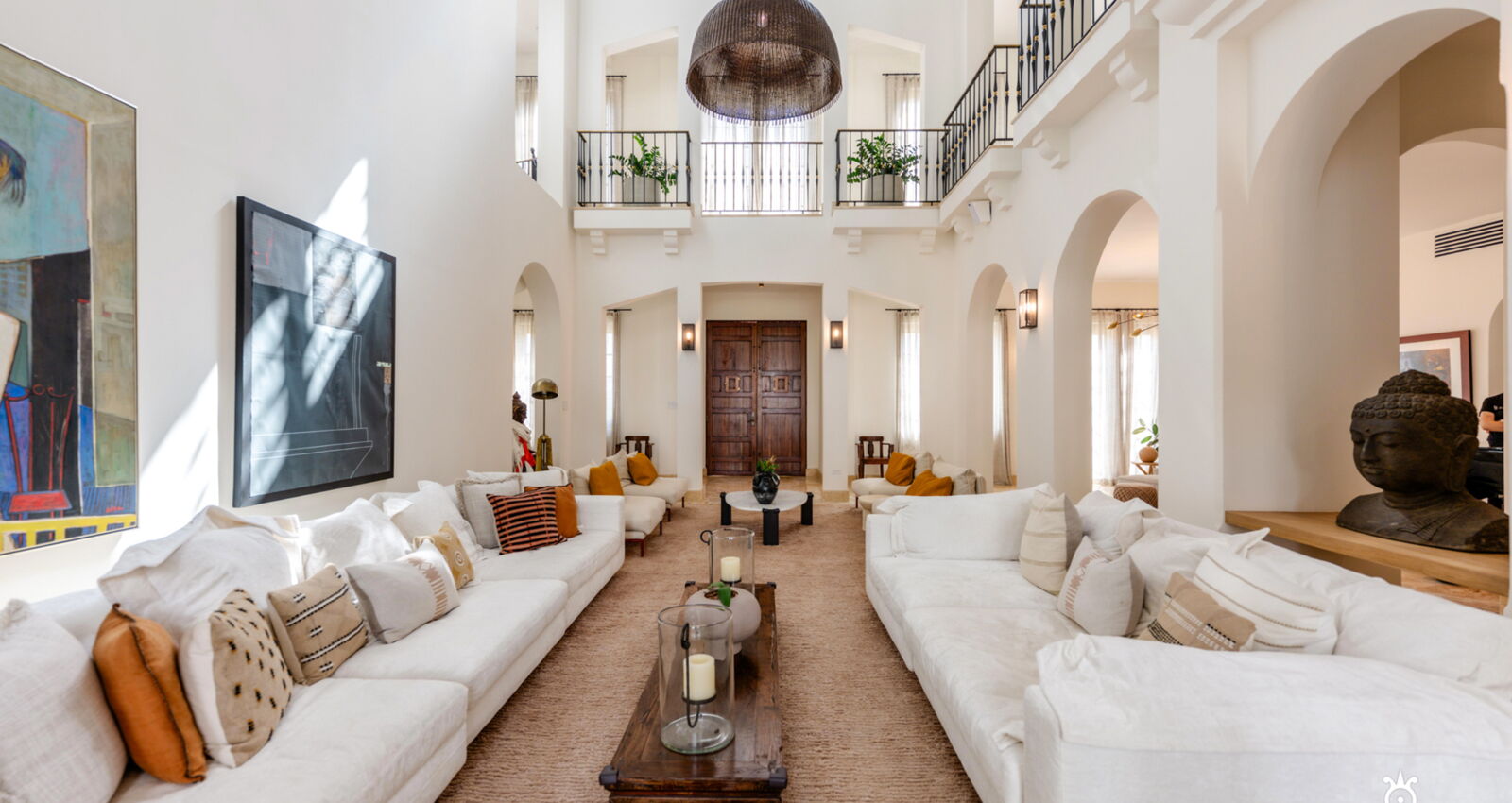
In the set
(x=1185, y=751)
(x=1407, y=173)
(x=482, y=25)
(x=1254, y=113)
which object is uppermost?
(x=482, y=25)

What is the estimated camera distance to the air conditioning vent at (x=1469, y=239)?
5.54 m

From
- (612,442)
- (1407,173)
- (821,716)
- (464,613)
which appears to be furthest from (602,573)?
(1407,173)

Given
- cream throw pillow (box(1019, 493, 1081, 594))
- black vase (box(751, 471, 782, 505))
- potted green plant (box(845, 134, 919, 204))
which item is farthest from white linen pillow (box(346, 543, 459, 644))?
potted green plant (box(845, 134, 919, 204))

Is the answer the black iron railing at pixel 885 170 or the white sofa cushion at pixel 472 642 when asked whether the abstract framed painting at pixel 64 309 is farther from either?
the black iron railing at pixel 885 170

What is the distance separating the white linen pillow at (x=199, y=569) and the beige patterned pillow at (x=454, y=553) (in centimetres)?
62

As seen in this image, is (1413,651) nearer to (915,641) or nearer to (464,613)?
(915,641)

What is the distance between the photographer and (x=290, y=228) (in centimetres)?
290

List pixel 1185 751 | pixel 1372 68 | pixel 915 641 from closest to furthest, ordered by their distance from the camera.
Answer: pixel 1185 751 → pixel 1372 68 → pixel 915 641

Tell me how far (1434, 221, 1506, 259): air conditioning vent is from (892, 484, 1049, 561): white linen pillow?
5498mm

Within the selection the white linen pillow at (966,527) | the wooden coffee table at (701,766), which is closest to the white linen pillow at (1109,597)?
the white linen pillow at (966,527)

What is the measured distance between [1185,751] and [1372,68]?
8.41 feet

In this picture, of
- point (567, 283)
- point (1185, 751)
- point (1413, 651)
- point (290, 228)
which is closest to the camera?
point (1185, 751)

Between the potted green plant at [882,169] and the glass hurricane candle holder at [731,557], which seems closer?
the glass hurricane candle holder at [731,557]

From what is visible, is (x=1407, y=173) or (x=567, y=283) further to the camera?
(x=567, y=283)
